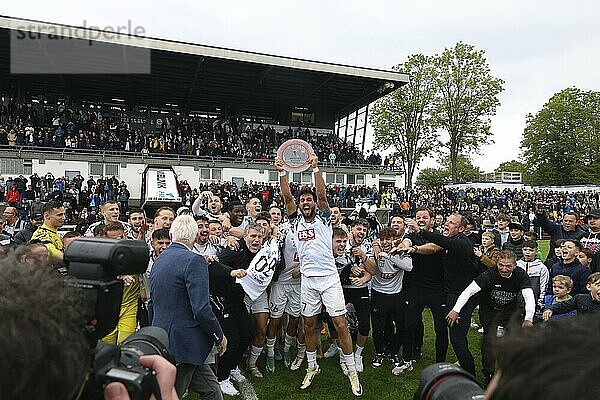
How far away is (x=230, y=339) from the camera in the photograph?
4.98 meters

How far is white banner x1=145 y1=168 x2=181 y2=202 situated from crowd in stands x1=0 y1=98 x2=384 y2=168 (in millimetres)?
7076

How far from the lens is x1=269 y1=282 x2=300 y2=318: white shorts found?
19.0 ft

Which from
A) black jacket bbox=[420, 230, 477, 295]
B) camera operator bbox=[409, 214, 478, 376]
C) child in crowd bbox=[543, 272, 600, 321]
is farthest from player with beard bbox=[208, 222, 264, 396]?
child in crowd bbox=[543, 272, 600, 321]

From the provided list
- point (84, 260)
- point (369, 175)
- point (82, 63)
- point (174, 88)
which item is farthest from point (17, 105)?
point (84, 260)

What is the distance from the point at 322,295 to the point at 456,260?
5.33 ft

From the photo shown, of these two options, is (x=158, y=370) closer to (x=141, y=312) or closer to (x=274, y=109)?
(x=141, y=312)

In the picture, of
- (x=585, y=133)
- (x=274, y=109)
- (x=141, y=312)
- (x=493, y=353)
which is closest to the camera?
(x=493, y=353)

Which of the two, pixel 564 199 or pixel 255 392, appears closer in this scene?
pixel 255 392

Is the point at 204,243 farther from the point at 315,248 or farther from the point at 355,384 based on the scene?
the point at 355,384

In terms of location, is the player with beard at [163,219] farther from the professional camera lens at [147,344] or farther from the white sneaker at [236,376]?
the professional camera lens at [147,344]

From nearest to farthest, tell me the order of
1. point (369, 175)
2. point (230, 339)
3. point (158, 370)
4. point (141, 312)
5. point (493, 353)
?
point (493, 353), point (158, 370), point (230, 339), point (141, 312), point (369, 175)

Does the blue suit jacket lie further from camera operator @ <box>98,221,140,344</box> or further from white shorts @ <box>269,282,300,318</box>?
white shorts @ <box>269,282,300,318</box>

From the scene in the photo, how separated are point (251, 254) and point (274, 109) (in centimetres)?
3457

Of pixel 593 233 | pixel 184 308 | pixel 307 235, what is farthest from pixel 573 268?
pixel 184 308
